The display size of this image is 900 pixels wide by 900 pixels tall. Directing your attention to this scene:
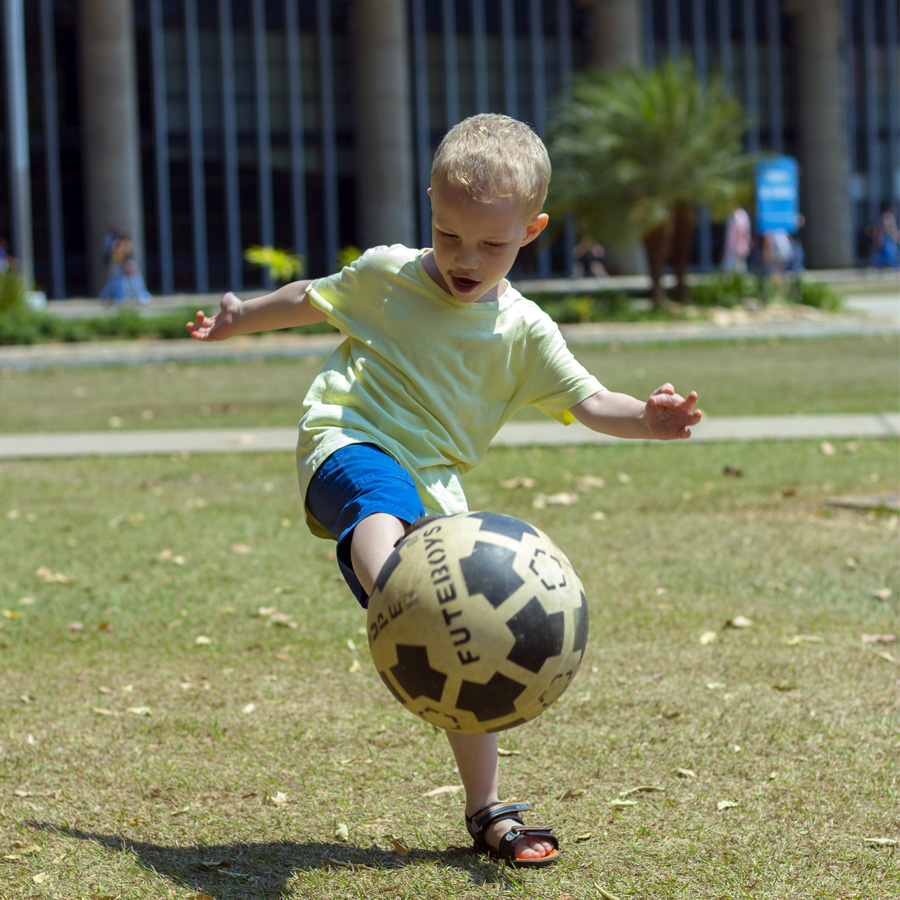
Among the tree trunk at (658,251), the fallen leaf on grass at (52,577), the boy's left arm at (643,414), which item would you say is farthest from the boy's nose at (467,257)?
the tree trunk at (658,251)

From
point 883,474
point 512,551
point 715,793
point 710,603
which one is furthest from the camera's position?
point 883,474

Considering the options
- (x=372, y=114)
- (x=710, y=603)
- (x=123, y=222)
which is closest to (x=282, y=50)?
(x=372, y=114)

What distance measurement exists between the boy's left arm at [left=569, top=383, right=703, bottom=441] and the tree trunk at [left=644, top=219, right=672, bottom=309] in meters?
21.4

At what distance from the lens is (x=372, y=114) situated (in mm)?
37344

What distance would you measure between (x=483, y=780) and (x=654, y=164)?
A: 22025mm

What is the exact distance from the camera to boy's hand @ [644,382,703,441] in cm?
303

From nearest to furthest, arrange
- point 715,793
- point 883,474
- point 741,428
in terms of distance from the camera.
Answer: point 715,793 < point 883,474 < point 741,428

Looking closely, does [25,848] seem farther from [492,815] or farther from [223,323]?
[223,323]

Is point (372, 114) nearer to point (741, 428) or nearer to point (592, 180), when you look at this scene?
point (592, 180)

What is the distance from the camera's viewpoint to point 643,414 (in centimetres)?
314

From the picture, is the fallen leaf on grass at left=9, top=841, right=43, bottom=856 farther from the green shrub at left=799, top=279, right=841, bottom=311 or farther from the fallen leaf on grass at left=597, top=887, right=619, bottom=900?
the green shrub at left=799, top=279, right=841, bottom=311

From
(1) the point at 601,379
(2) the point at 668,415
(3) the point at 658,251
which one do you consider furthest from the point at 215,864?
(3) the point at 658,251

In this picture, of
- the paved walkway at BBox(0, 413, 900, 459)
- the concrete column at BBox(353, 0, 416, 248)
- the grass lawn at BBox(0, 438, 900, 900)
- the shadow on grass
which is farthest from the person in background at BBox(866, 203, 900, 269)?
the shadow on grass

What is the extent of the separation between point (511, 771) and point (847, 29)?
45.7 m
